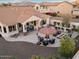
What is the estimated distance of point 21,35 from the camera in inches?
1184

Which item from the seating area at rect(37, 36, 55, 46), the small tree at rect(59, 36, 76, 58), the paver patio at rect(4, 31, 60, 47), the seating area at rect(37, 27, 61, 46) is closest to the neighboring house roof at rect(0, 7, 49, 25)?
the paver patio at rect(4, 31, 60, 47)

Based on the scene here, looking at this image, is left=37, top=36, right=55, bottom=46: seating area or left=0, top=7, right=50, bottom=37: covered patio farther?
left=0, top=7, right=50, bottom=37: covered patio

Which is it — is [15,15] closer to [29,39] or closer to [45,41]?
[29,39]

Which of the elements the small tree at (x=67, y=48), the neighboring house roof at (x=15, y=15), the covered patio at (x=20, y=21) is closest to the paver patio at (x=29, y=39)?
the covered patio at (x=20, y=21)

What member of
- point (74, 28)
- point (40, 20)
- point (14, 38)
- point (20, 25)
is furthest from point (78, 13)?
point (14, 38)

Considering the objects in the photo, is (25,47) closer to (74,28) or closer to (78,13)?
(74,28)

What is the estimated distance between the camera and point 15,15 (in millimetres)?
32188

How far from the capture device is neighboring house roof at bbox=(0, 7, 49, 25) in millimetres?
30844

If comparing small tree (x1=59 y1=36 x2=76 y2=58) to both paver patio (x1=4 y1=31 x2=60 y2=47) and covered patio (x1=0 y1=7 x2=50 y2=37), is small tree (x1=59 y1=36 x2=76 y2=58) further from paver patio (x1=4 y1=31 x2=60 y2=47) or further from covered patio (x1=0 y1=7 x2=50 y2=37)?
covered patio (x1=0 y1=7 x2=50 y2=37)

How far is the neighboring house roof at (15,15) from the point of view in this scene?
30844mm

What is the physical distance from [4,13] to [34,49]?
11.5m

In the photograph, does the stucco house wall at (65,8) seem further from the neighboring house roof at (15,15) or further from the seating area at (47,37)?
the seating area at (47,37)

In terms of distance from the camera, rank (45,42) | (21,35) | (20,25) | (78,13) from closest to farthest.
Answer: (45,42) → (21,35) → (20,25) → (78,13)

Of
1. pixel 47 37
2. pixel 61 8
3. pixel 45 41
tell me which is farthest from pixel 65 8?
pixel 45 41
